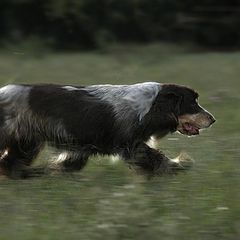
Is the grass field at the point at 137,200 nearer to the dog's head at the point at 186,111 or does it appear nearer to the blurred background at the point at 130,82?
the blurred background at the point at 130,82

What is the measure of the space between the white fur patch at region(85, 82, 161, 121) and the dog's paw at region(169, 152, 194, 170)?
1.80 ft

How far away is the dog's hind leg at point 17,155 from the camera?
7031 mm

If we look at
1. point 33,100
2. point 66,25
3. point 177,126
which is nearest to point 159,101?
point 177,126

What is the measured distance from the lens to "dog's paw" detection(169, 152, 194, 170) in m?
7.02

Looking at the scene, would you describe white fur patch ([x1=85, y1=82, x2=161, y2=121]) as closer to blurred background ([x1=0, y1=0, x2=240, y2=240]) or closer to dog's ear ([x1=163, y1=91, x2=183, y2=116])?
dog's ear ([x1=163, y1=91, x2=183, y2=116])

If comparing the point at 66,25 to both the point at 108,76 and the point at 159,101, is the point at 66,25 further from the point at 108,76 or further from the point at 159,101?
the point at 159,101

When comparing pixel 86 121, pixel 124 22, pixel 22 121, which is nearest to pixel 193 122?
pixel 86 121

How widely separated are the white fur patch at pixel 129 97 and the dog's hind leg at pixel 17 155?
77 centimetres

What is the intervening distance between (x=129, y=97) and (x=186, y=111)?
2.10ft

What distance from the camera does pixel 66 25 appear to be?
25.6 m

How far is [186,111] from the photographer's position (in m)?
7.25

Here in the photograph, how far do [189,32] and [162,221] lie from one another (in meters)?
21.5

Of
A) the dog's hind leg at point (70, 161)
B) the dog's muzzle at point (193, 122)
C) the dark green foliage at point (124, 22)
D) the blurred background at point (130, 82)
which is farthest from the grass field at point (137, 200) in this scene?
the dark green foliage at point (124, 22)

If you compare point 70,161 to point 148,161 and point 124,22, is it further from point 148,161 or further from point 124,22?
point 124,22
